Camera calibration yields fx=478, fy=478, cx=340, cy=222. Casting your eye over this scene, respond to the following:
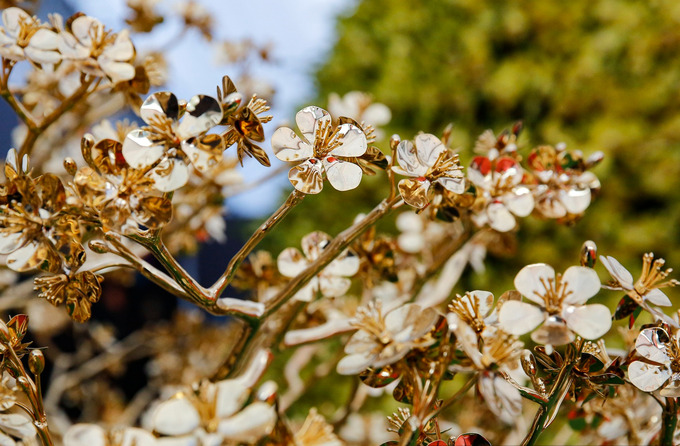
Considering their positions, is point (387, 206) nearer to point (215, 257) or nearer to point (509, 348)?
point (509, 348)

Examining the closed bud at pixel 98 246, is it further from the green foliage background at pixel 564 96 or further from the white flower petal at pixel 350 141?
the green foliage background at pixel 564 96

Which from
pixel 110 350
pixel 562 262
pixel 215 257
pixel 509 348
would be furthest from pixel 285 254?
pixel 215 257

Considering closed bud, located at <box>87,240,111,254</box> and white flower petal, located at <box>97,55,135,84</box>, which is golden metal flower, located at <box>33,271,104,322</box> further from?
white flower petal, located at <box>97,55,135,84</box>

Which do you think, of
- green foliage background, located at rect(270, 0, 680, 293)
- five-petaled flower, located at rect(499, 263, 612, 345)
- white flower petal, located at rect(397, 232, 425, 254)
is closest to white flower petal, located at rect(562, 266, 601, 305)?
five-petaled flower, located at rect(499, 263, 612, 345)

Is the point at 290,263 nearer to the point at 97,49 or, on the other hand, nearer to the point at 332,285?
the point at 332,285

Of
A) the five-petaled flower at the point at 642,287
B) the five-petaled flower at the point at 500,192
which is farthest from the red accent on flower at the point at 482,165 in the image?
the five-petaled flower at the point at 642,287

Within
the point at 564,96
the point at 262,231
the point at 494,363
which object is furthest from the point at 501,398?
the point at 564,96

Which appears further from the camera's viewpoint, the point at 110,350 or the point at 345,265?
the point at 110,350
